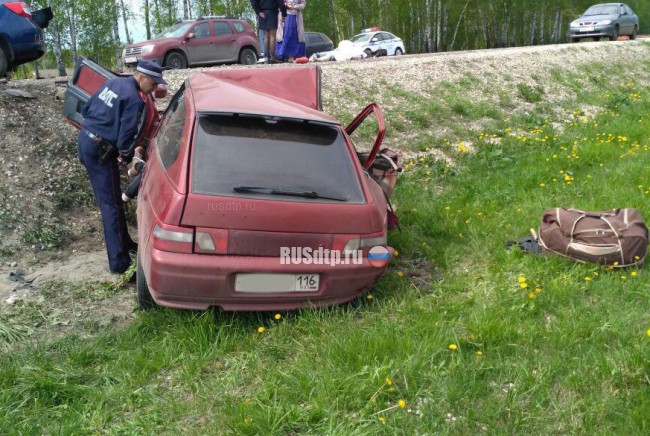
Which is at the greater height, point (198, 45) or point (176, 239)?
point (198, 45)

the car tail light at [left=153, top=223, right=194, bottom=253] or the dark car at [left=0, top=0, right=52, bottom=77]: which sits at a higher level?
the dark car at [left=0, top=0, right=52, bottom=77]

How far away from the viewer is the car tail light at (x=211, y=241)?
382 cm

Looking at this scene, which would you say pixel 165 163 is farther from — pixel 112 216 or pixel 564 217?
pixel 564 217

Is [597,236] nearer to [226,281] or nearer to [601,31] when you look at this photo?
[226,281]

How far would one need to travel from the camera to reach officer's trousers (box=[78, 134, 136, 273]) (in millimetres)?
5324

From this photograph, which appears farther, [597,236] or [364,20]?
[364,20]

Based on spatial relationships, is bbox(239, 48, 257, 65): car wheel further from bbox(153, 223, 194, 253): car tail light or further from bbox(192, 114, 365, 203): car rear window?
bbox(153, 223, 194, 253): car tail light

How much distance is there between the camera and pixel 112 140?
17.3 feet

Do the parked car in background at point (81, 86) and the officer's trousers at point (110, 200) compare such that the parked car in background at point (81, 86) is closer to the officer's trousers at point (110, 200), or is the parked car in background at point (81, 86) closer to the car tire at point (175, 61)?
the officer's trousers at point (110, 200)

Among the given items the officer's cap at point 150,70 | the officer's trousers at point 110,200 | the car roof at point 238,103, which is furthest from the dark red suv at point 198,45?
the car roof at point 238,103

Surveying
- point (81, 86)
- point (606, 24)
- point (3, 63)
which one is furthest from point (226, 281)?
point (606, 24)

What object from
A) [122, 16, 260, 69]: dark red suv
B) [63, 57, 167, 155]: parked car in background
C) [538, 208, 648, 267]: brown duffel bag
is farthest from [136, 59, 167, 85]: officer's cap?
[122, 16, 260, 69]: dark red suv

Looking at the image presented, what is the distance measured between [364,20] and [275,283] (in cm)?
4114

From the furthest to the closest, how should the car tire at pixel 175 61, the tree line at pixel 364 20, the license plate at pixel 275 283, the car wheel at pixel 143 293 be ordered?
the tree line at pixel 364 20, the car tire at pixel 175 61, the car wheel at pixel 143 293, the license plate at pixel 275 283
